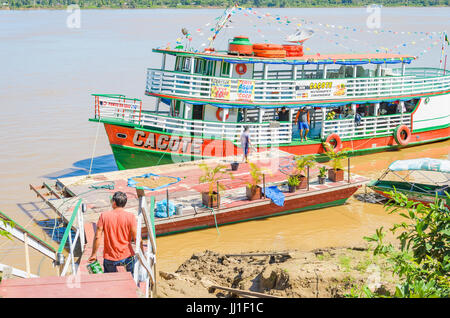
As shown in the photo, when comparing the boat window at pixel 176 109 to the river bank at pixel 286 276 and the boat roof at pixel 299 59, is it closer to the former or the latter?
the boat roof at pixel 299 59

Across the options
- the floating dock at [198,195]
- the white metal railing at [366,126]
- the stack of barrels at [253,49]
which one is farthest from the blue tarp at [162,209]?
the white metal railing at [366,126]

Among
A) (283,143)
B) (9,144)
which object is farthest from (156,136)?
(9,144)

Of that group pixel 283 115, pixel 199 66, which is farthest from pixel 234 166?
pixel 199 66

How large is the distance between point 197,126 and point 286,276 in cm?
→ 871

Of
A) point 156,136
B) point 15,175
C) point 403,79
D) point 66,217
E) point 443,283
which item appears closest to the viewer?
point 443,283

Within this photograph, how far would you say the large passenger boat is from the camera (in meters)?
16.3

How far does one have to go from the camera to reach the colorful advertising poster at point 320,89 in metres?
17.9

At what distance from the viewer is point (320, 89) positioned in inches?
719

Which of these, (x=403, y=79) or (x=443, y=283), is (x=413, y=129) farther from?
(x=443, y=283)

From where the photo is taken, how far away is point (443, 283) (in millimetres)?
5551

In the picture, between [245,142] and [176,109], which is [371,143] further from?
[176,109]

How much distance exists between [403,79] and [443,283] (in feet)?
51.7

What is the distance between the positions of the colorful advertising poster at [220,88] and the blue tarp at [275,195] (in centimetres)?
414

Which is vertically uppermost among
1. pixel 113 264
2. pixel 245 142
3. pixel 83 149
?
pixel 113 264
